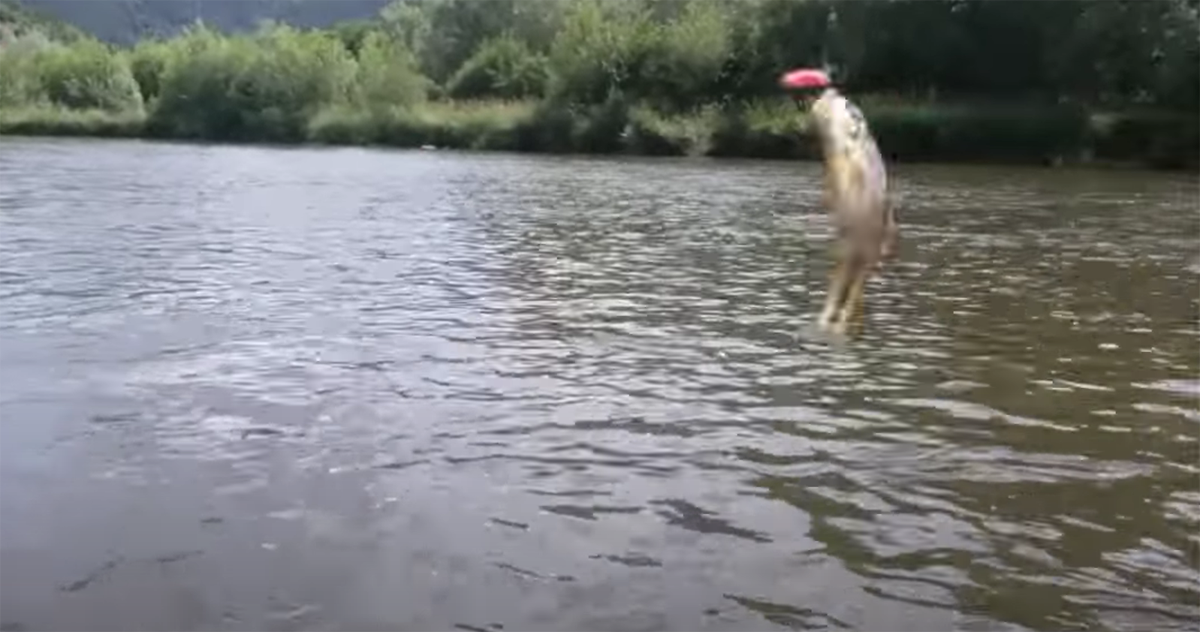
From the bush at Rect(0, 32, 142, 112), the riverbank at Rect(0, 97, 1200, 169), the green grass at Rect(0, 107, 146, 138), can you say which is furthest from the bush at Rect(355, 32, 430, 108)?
the bush at Rect(0, 32, 142, 112)

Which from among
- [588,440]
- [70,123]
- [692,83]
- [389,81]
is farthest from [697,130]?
[588,440]

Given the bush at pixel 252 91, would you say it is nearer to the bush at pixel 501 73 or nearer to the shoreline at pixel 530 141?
the shoreline at pixel 530 141

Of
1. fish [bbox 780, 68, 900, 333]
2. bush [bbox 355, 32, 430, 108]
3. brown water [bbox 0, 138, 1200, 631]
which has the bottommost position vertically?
brown water [bbox 0, 138, 1200, 631]

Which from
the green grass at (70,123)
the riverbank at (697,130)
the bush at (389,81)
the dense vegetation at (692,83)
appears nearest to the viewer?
the riverbank at (697,130)

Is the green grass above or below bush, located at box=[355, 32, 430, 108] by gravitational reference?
below

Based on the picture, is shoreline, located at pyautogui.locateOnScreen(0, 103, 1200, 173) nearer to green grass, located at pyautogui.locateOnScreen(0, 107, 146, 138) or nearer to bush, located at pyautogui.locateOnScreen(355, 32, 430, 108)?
green grass, located at pyautogui.locateOnScreen(0, 107, 146, 138)

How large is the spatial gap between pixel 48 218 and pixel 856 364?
2260cm

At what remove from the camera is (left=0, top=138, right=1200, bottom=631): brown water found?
32.1 feet

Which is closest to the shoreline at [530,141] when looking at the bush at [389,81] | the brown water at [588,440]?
the bush at [389,81]

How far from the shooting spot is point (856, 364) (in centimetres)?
1741

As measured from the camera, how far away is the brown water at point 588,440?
385 inches

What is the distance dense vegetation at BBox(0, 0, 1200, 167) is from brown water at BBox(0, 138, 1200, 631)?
37.7 m

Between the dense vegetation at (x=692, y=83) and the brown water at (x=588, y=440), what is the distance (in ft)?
124

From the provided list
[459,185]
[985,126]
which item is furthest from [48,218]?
[985,126]
